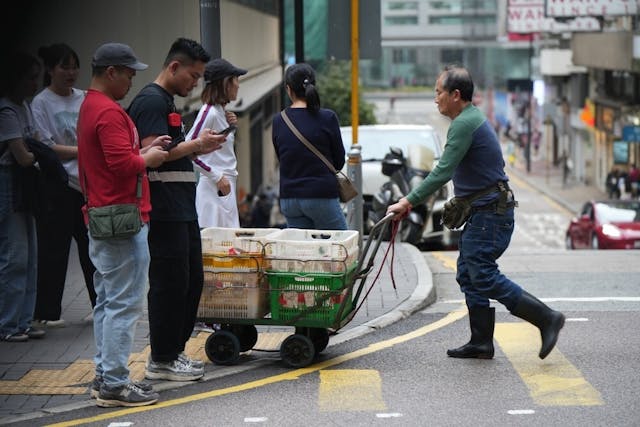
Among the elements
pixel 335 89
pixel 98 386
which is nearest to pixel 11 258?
pixel 98 386

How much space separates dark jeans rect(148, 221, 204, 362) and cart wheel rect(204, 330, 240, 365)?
33 cm

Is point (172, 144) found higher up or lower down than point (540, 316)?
higher up

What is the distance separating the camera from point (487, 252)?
758 cm

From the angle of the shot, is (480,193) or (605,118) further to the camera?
(605,118)

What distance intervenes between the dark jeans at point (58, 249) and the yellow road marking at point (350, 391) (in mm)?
2023

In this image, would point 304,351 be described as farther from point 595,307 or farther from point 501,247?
point 595,307

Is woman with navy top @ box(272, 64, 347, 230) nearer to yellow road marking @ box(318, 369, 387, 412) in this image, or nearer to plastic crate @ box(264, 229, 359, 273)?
plastic crate @ box(264, 229, 359, 273)

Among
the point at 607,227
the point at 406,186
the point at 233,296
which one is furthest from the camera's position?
the point at 607,227

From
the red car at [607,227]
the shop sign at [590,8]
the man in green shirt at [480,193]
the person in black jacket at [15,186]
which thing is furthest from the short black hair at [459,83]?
the shop sign at [590,8]

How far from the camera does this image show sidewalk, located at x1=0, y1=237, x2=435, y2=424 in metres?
6.93

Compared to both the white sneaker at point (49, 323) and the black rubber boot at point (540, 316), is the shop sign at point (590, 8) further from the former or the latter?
the black rubber boot at point (540, 316)

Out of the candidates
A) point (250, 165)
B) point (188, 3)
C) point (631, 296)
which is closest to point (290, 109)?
point (631, 296)

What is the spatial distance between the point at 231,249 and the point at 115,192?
4.31ft

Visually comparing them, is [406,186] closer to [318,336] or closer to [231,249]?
[318,336]
